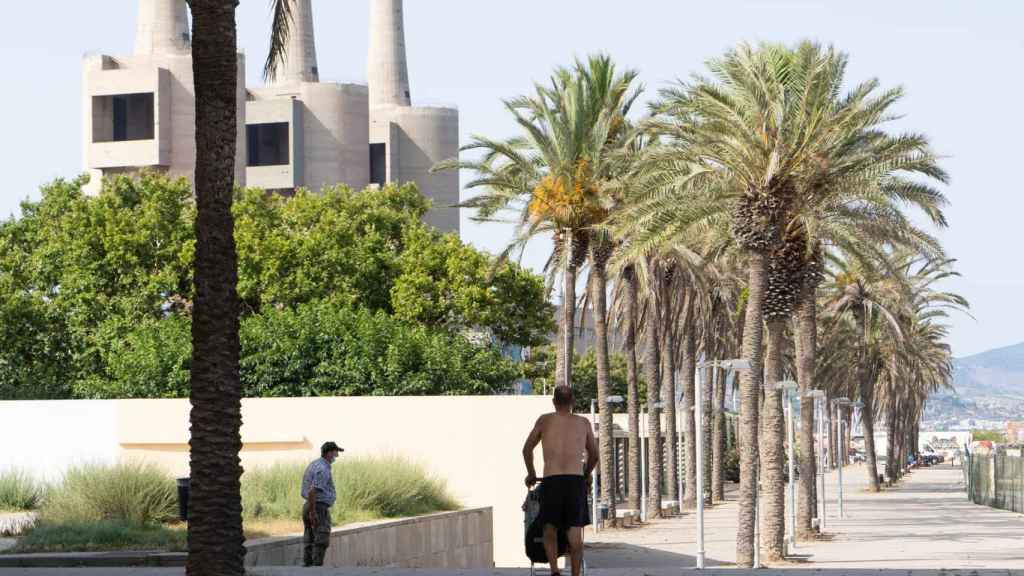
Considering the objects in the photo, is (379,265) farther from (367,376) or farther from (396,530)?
(396,530)

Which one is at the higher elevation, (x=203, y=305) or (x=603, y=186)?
(x=603, y=186)

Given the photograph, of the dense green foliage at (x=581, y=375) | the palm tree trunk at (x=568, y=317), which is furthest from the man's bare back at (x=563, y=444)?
the dense green foliage at (x=581, y=375)

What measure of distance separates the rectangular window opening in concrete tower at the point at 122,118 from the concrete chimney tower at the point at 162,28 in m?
2.80

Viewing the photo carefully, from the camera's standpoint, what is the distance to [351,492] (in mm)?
26828

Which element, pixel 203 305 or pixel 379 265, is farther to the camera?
pixel 379 265

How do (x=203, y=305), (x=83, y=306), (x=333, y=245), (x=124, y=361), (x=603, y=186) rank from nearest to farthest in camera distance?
(x=203, y=305) < (x=603, y=186) < (x=124, y=361) < (x=83, y=306) < (x=333, y=245)

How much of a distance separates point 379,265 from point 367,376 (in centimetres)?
1299

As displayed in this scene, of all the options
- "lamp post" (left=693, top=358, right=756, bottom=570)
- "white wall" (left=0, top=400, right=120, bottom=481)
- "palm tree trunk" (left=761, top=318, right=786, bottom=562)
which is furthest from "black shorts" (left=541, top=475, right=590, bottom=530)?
"white wall" (left=0, top=400, right=120, bottom=481)

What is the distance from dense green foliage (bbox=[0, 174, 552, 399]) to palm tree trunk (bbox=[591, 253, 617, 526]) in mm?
6863

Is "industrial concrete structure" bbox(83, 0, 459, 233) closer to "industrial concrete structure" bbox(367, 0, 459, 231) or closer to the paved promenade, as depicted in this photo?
"industrial concrete structure" bbox(367, 0, 459, 231)

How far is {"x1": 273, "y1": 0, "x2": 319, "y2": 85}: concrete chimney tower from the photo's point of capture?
327 ft

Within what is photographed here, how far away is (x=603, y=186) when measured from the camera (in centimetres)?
3894

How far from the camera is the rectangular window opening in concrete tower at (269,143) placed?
316 feet

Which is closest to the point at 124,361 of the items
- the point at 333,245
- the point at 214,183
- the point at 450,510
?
the point at 333,245
